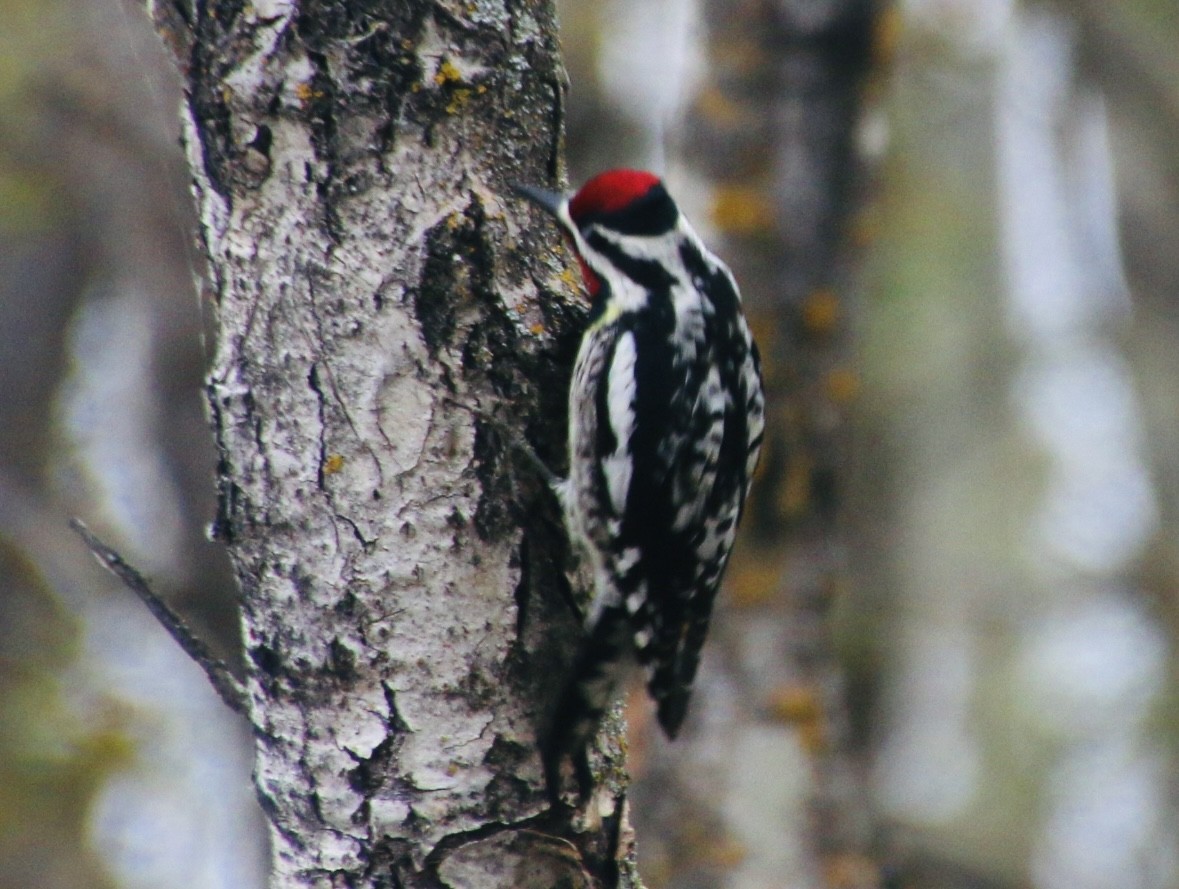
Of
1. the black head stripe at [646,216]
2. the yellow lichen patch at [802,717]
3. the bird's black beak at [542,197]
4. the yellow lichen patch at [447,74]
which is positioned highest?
the yellow lichen patch at [447,74]

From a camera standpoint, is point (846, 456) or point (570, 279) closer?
point (570, 279)

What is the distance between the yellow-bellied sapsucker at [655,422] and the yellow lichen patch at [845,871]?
2.42 meters

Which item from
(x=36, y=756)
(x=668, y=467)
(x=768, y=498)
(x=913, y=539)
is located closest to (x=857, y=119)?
(x=768, y=498)

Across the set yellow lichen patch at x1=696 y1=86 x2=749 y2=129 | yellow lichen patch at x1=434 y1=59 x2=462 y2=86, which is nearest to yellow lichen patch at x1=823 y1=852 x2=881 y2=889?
yellow lichen patch at x1=696 y1=86 x2=749 y2=129

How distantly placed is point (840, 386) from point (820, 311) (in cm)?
30

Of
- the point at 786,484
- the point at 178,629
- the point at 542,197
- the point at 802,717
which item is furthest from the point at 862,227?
the point at 178,629

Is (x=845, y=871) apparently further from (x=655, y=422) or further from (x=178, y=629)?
(x=178, y=629)

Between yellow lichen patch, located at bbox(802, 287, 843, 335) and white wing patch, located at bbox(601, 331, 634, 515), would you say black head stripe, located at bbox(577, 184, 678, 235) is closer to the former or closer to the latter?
white wing patch, located at bbox(601, 331, 634, 515)

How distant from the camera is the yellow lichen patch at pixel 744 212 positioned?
203 inches

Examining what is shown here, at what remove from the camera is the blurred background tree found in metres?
5.18

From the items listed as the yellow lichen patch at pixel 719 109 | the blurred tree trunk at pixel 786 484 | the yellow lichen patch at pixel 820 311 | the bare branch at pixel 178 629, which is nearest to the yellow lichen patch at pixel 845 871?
the blurred tree trunk at pixel 786 484

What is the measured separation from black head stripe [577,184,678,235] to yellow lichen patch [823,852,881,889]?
302cm

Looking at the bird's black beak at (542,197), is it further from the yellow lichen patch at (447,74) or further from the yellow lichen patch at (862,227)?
the yellow lichen patch at (862,227)

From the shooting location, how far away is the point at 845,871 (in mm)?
5062
